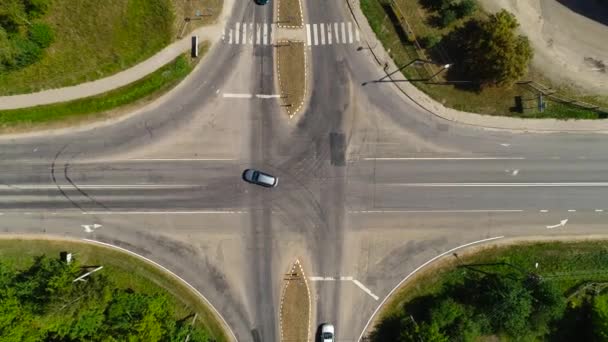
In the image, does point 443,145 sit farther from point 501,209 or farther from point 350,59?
point 350,59

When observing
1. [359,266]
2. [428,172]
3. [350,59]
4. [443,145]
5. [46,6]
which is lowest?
[359,266]

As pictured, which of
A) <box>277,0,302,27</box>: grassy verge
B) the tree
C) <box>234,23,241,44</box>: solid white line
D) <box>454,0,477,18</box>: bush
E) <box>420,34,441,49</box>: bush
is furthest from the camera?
<box>277,0,302,27</box>: grassy verge

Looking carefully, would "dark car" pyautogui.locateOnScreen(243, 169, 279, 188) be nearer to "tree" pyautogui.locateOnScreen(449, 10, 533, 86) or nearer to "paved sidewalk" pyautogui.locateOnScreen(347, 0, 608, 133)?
"paved sidewalk" pyautogui.locateOnScreen(347, 0, 608, 133)

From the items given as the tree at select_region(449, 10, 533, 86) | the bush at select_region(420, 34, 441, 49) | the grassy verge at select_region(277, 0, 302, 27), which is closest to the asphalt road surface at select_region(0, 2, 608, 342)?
the tree at select_region(449, 10, 533, 86)

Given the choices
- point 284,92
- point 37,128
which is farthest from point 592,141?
point 37,128

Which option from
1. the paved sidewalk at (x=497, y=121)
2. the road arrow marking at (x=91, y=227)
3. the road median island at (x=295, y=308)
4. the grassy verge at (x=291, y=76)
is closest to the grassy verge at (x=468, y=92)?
the paved sidewalk at (x=497, y=121)

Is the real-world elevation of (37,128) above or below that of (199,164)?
above
